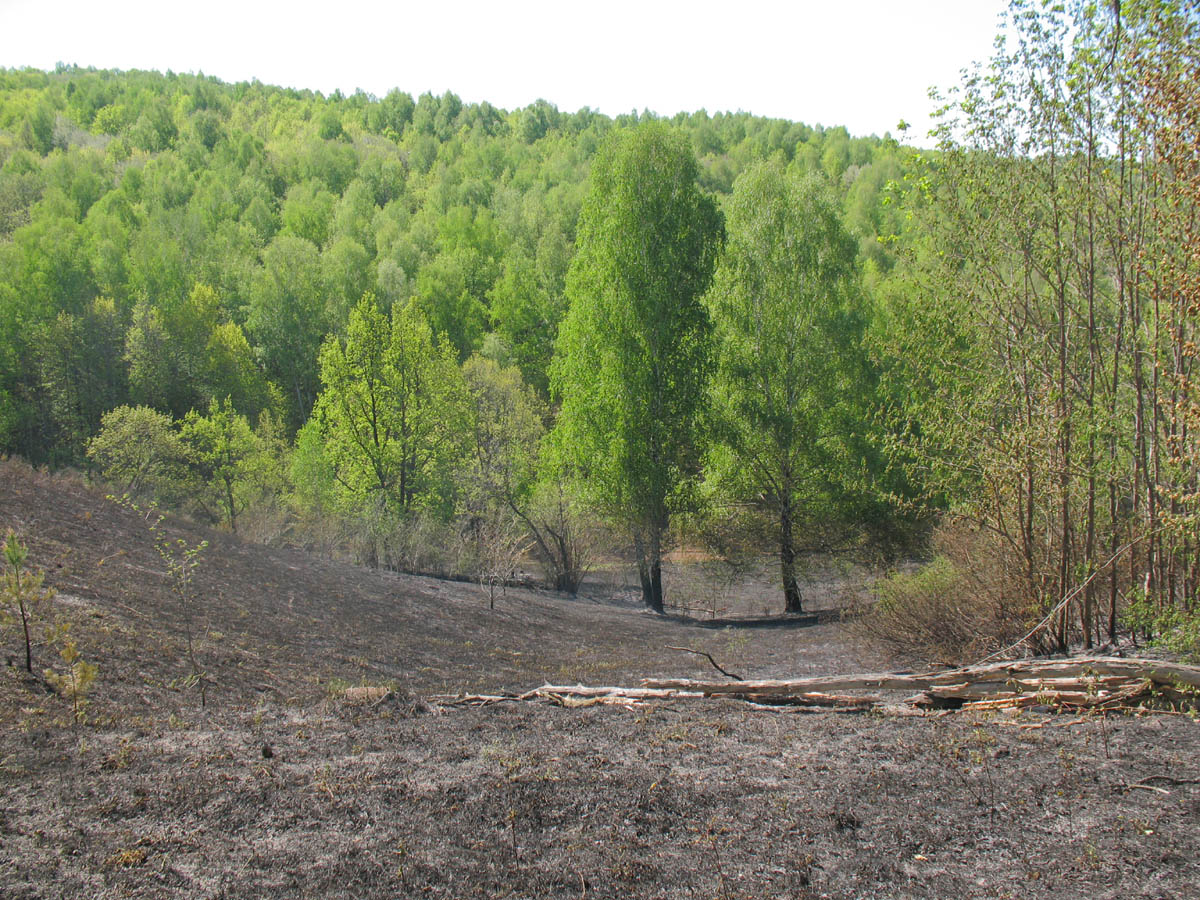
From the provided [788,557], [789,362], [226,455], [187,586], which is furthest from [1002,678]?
[226,455]

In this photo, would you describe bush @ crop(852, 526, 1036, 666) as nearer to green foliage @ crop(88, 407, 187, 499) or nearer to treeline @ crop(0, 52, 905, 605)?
treeline @ crop(0, 52, 905, 605)

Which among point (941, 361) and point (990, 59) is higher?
point (990, 59)

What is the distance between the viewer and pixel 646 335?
16891mm

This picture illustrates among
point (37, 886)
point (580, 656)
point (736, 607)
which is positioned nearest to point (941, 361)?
point (580, 656)

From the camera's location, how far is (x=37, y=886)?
121 inches

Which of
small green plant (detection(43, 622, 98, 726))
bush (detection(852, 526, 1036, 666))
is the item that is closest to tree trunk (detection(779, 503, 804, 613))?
bush (detection(852, 526, 1036, 666))

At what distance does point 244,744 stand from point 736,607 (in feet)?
51.8

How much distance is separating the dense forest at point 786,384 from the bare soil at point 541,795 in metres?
2.73

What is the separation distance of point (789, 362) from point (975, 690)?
11.7 metres

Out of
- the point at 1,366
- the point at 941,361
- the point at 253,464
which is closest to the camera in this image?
the point at 941,361

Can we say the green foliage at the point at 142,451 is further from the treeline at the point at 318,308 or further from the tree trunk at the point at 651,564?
the tree trunk at the point at 651,564

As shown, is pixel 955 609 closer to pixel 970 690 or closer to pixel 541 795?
pixel 970 690

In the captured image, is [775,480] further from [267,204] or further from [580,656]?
[267,204]

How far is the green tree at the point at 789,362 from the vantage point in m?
17.0
